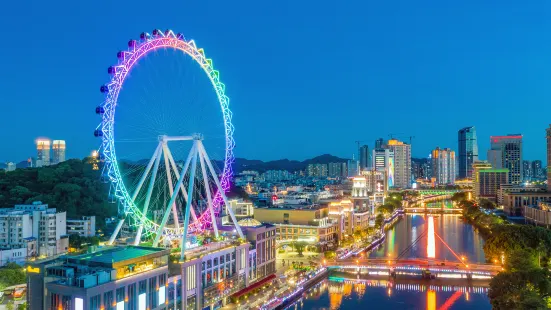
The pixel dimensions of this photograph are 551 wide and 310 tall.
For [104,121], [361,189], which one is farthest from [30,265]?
[361,189]

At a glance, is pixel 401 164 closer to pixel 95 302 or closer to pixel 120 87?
pixel 120 87

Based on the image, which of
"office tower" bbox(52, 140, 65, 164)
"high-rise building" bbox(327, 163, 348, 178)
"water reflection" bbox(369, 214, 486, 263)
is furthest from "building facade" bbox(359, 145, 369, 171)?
"office tower" bbox(52, 140, 65, 164)

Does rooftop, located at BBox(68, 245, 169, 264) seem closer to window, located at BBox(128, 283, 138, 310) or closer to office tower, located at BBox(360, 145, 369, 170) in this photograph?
window, located at BBox(128, 283, 138, 310)

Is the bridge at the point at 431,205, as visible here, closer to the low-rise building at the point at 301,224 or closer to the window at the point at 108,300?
the low-rise building at the point at 301,224

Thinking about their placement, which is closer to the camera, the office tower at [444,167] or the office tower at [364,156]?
the office tower at [364,156]

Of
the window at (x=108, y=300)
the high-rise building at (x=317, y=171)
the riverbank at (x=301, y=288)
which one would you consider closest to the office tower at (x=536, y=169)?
the high-rise building at (x=317, y=171)

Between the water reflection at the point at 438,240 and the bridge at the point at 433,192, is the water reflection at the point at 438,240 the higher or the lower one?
the lower one

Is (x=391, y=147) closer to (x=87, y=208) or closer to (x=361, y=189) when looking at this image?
(x=361, y=189)
